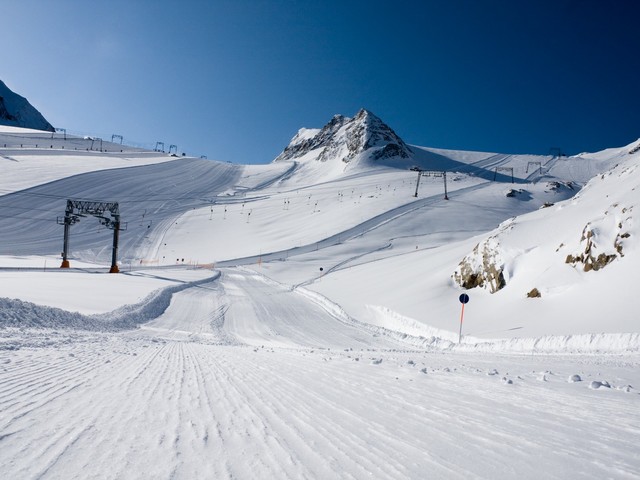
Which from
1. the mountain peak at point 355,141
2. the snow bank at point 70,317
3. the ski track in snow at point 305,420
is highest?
the mountain peak at point 355,141

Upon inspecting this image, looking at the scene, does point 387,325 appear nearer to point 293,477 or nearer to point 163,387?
point 163,387

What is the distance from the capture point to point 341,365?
7.45 m

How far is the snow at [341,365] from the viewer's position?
9.40 ft

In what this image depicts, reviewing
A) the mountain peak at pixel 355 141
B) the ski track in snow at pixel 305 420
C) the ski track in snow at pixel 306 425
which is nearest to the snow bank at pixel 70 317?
the ski track in snow at pixel 305 420

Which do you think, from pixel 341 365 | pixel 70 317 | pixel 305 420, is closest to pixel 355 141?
pixel 70 317

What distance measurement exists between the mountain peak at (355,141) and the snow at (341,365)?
3894 inches

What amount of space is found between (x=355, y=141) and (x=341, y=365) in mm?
151525

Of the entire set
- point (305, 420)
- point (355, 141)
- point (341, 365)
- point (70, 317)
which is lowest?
point (70, 317)

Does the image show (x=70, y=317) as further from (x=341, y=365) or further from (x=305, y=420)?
(x=305, y=420)

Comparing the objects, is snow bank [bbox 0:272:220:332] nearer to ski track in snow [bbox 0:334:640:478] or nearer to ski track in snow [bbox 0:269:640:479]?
ski track in snow [bbox 0:269:640:479]

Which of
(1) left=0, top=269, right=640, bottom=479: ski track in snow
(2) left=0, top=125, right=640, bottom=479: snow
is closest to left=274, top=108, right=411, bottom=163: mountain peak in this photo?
(2) left=0, top=125, right=640, bottom=479: snow

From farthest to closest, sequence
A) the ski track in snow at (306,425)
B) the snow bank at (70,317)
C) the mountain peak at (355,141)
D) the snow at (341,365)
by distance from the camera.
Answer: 1. the mountain peak at (355,141)
2. the snow bank at (70,317)
3. the snow at (341,365)
4. the ski track in snow at (306,425)

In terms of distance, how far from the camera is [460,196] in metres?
87.2

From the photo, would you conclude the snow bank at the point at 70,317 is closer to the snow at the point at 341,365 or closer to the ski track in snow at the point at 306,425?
the snow at the point at 341,365
